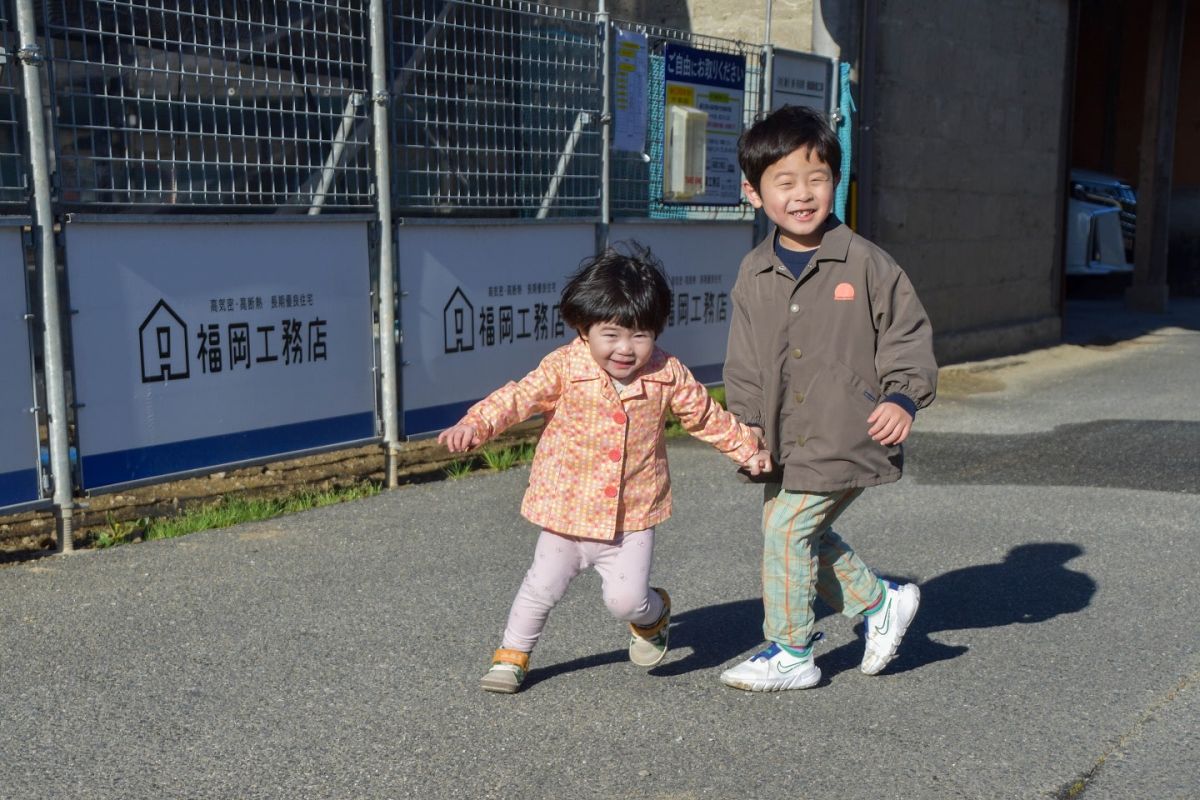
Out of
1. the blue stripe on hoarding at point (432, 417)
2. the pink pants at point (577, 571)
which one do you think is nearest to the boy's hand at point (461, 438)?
the pink pants at point (577, 571)

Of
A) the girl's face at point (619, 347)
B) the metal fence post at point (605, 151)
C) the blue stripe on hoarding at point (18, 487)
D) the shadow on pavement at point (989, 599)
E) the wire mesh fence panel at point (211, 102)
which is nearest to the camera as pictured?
the girl's face at point (619, 347)

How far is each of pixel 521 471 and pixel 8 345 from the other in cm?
269

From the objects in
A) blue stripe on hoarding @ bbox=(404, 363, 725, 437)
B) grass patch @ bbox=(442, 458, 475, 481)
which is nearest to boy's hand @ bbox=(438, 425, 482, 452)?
blue stripe on hoarding @ bbox=(404, 363, 725, 437)

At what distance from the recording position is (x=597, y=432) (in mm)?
3576

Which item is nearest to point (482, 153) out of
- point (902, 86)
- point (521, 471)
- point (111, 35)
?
point (521, 471)

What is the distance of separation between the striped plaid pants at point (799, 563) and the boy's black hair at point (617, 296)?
62cm

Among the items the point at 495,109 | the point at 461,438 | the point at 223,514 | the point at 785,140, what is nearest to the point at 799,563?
the point at 461,438

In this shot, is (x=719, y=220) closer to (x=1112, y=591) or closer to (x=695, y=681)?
(x=1112, y=591)

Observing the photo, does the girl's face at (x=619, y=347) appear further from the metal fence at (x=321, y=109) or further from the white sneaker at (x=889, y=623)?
the metal fence at (x=321, y=109)

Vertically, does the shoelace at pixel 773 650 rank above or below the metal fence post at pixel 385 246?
below

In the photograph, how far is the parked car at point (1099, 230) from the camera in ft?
48.8

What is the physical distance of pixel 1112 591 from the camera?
4.71m

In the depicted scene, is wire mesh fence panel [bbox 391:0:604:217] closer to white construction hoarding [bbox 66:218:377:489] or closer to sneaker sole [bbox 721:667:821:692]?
white construction hoarding [bbox 66:218:377:489]

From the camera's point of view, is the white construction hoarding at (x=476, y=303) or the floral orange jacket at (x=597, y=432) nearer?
the floral orange jacket at (x=597, y=432)
